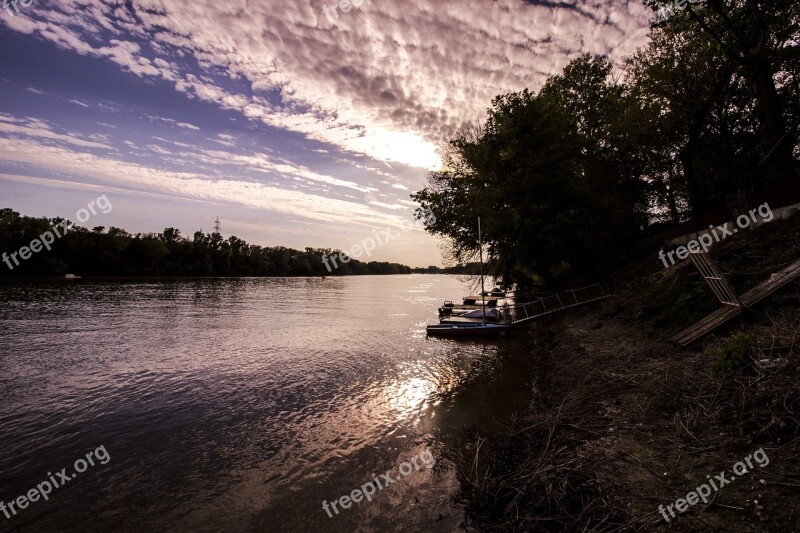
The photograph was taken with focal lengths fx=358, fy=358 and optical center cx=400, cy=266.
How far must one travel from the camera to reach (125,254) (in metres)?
108

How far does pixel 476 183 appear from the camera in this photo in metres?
31.7

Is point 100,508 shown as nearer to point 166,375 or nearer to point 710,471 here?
point 166,375

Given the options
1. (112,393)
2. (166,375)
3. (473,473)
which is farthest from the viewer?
(166,375)

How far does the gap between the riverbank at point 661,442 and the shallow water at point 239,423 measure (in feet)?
4.75

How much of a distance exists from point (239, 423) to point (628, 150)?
39173 millimetres

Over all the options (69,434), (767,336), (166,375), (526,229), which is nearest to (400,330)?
(526,229)

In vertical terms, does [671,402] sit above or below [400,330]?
above

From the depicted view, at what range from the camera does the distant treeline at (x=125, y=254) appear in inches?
3383

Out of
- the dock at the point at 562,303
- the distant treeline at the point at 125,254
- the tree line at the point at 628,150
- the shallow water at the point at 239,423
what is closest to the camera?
the shallow water at the point at 239,423

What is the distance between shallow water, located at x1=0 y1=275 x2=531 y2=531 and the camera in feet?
23.9

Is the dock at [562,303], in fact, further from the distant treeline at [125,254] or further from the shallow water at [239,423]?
the distant treeline at [125,254]

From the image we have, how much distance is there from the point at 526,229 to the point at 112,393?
2456cm

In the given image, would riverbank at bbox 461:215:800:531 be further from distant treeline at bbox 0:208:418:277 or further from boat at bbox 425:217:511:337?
distant treeline at bbox 0:208:418:277

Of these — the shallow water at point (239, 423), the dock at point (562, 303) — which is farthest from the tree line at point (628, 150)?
the shallow water at point (239, 423)
